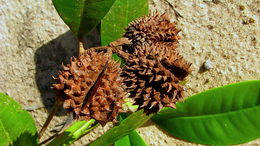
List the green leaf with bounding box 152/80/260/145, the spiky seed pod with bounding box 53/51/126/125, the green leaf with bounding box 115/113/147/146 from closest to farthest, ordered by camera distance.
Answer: the spiky seed pod with bounding box 53/51/126/125 < the green leaf with bounding box 152/80/260/145 < the green leaf with bounding box 115/113/147/146

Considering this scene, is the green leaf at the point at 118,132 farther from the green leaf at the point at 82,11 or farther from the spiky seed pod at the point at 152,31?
the green leaf at the point at 82,11

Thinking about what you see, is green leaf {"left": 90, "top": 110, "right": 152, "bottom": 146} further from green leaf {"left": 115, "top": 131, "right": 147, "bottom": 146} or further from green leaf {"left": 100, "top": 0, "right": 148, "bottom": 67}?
green leaf {"left": 100, "top": 0, "right": 148, "bottom": 67}

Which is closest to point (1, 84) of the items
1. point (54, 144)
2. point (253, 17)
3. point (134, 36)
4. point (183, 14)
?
point (54, 144)

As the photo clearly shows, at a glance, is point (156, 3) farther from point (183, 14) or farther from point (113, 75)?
point (113, 75)

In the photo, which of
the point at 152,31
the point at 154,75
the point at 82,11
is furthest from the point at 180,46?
the point at 154,75

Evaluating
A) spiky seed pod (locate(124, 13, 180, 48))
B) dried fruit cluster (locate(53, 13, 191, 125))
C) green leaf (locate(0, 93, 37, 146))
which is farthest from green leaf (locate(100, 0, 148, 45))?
green leaf (locate(0, 93, 37, 146))

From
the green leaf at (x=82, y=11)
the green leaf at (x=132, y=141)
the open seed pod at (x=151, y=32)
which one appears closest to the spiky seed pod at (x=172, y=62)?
the open seed pod at (x=151, y=32)

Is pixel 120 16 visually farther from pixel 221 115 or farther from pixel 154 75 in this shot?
pixel 221 115
